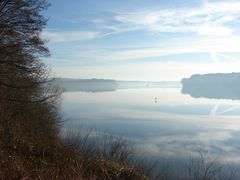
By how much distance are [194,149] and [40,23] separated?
679 inches

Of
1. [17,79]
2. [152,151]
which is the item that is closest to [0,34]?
[17,79]

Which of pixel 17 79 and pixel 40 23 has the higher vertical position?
pixel 40 23

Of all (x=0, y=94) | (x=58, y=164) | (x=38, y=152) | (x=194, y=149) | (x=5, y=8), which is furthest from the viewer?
(x=194, y=149)

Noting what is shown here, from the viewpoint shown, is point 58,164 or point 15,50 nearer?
point 58,164

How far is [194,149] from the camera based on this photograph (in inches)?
1471

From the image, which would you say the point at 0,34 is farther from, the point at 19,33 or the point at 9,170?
the point at 9,170

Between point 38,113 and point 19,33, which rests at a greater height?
point 19,33

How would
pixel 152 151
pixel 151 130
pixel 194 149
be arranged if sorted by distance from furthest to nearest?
pixel 151 130, pixel 194 149, pixel 152 151

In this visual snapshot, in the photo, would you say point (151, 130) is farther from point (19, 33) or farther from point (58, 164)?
point (58, 164)

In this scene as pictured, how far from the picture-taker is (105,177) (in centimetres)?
1084

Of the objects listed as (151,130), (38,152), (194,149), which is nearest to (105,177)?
(38,152)

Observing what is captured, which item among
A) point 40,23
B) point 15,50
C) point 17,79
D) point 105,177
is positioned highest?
point 40,23

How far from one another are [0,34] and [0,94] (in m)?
4.44

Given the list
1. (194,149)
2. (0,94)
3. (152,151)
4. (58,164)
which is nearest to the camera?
(58,164)
